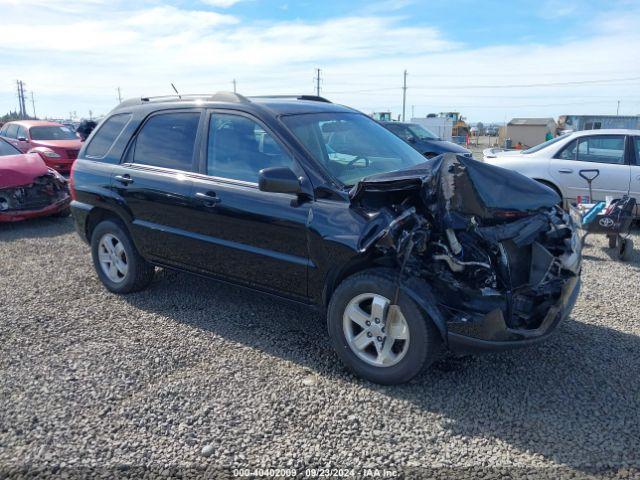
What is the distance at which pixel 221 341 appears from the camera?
4.16 metres

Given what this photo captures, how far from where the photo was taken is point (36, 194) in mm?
8719

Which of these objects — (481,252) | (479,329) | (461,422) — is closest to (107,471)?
(461,422)

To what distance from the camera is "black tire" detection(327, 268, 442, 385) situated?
322 cm

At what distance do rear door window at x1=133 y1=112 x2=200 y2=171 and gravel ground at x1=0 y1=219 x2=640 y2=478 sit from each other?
134 centimetres

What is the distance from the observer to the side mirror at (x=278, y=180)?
3.52m

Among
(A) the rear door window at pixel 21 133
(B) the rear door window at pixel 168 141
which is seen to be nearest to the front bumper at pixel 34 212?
(B) the rear door window at pixel 168 141

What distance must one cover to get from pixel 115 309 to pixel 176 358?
4.23 ft

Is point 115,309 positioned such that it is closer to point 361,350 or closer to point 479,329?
point 361,350

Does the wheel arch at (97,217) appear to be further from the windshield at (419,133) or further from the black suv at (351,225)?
the windshield at (419,133)

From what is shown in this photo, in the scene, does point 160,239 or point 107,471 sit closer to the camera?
point 107,471

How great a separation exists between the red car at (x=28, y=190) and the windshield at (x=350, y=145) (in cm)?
626

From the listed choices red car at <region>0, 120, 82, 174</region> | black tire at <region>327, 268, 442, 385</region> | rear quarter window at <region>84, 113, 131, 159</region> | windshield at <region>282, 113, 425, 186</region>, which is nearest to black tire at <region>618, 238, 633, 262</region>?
windshield at <region>282, 113, 425, 186</region>

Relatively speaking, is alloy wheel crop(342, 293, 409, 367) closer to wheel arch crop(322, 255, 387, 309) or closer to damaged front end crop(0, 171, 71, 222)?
wheel arch crop(322, 255, 387, 309)

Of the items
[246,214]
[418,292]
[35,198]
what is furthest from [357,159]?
[35,198]
